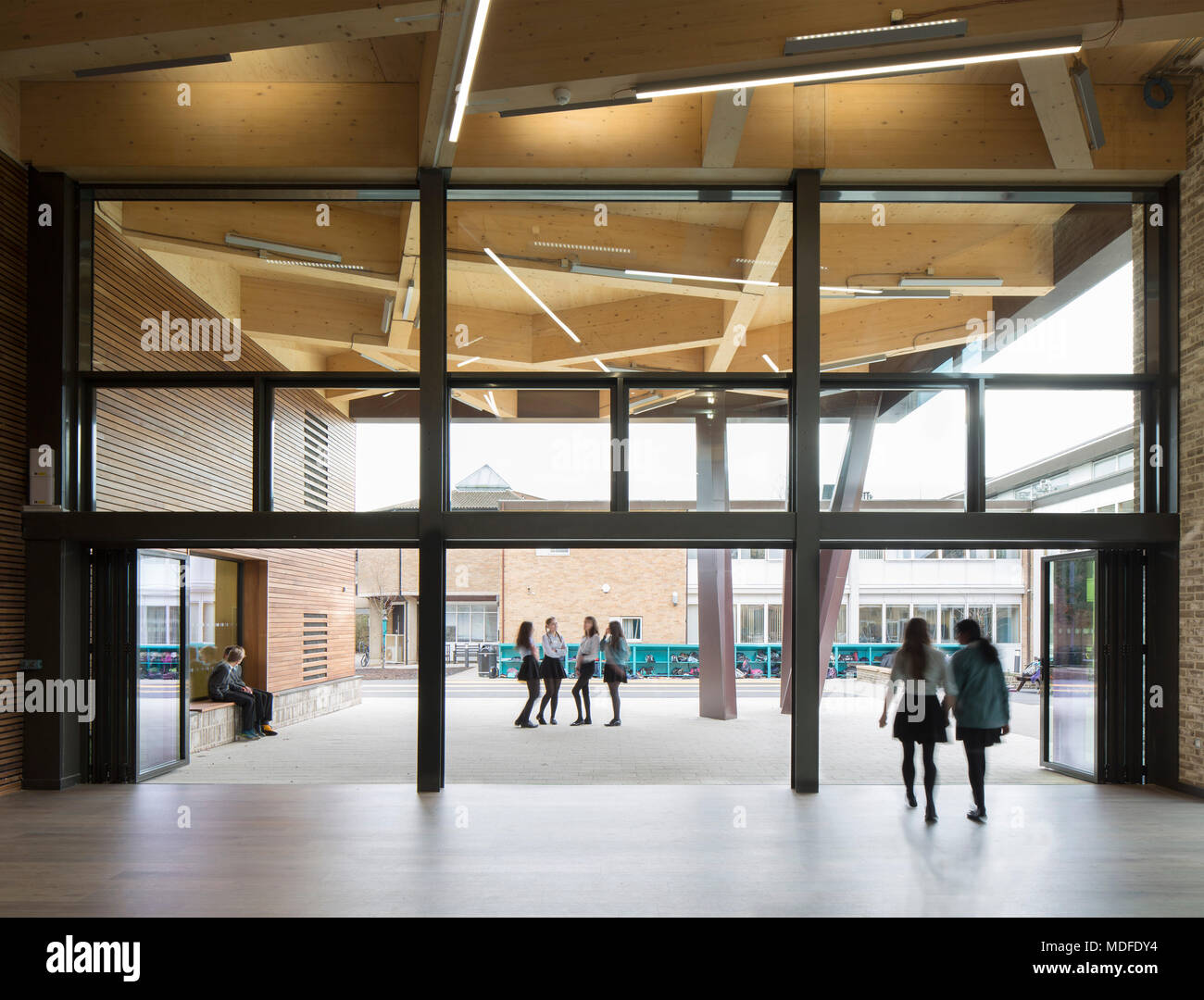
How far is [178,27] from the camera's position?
19.4 feet

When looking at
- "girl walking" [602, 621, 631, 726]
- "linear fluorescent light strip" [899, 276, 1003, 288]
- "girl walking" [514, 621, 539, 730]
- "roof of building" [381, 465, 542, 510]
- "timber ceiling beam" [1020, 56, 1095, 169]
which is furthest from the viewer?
"girl walking" [602, 621, 631, 726]

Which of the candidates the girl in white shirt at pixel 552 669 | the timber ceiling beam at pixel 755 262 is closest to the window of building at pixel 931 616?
the timber ceiling beam at pixel 755 262

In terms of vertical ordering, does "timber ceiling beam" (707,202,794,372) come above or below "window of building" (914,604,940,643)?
above

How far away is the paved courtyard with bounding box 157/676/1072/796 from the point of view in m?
7.66

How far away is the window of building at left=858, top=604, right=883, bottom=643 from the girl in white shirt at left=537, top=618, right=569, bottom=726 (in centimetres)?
321

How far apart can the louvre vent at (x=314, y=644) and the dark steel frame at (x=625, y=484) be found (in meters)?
4.30

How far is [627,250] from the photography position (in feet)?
26.0

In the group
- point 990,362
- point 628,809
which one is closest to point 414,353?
point 628,809

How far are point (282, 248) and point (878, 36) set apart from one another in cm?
523

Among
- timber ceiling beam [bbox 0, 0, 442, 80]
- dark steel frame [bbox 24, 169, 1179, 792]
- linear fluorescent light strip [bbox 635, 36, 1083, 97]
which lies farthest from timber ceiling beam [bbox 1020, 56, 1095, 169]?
timber ceiling beam [bbox 0, 0, 442, 80]

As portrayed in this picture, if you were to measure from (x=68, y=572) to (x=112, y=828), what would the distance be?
2.45m

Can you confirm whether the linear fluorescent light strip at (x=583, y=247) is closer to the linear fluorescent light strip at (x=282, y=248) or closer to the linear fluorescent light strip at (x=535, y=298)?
the linear fluorescent light strip at (x=535, y=298)

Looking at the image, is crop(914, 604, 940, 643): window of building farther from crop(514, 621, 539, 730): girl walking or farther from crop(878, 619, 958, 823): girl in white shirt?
crop(514, 621, 539, 730): girl walking
